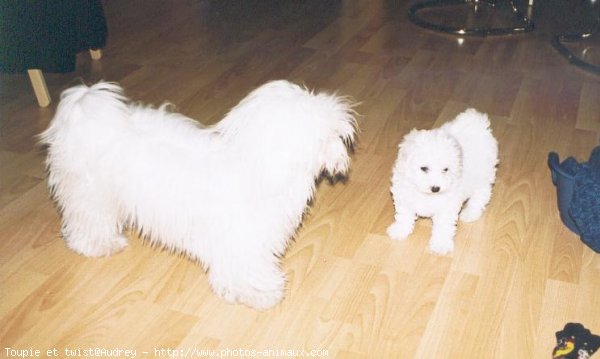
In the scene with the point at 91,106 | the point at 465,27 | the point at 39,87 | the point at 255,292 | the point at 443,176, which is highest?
the point at 91,106

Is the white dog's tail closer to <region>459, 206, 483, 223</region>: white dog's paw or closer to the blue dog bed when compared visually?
<region>459, 206, 483, 223</region>: white dog's paw

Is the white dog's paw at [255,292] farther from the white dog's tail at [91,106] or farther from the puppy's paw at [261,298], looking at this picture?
the white dog's tail at [91,106]

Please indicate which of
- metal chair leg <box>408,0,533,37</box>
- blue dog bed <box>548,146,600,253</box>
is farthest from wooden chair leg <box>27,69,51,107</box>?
metal chair leg <box>408,0,533,37</box>

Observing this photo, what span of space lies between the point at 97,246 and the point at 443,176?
1.40 m

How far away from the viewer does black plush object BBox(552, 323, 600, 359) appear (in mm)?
1860

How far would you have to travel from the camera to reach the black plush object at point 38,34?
3.25 meters

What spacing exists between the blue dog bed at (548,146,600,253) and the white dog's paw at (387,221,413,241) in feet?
2.20

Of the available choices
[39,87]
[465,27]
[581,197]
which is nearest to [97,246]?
[39,87]

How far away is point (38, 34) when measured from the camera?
10.9 ft

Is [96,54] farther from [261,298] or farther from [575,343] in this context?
[575,343]

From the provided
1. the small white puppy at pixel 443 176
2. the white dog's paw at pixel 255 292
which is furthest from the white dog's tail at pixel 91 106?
the small white puppy at pixel 443 176

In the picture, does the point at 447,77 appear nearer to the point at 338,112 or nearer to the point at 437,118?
the point at 437,118

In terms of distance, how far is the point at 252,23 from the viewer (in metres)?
4.84

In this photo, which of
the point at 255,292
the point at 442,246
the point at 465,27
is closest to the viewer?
the point at 255,292
